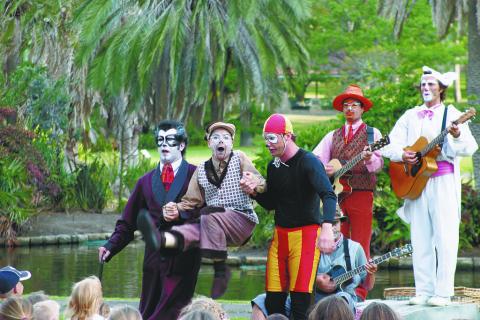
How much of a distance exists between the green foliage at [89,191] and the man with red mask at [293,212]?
57.5 ft

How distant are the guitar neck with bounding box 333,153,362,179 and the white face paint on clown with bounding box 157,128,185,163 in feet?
7.50

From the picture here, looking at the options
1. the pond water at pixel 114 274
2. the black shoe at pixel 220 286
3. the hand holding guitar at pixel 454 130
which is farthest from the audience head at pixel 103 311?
the pond water at pixel 114 274

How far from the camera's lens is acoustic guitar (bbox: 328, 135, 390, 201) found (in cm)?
1167

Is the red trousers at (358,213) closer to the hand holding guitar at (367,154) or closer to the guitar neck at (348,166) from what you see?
the guitar neck at (348,166)

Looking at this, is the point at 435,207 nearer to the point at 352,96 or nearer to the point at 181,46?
the point at 352,96

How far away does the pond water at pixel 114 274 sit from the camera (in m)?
16.5

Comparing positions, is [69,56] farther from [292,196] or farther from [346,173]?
[292,196]

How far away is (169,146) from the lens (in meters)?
10.0

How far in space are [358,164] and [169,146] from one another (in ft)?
8.63

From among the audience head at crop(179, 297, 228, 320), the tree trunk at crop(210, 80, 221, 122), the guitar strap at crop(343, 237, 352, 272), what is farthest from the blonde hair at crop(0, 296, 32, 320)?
the tree trunk at crop(210, 80, 221, 122)

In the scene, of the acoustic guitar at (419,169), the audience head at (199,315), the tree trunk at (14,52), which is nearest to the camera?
the audience head at (199,315)

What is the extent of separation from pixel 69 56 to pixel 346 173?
66.8 feet

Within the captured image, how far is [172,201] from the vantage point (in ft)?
32.5

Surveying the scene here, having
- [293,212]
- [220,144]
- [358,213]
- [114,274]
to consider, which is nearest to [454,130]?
[358,213]
